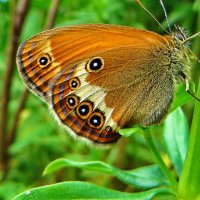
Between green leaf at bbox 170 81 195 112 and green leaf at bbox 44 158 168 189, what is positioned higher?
green leaf at bbox 170 81 195 112

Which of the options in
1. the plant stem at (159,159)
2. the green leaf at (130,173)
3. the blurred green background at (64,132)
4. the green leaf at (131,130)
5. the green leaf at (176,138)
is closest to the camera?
the green leaf at (131,130)

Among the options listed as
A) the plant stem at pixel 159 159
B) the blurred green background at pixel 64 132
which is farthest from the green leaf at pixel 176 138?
the blurred green background at pixel 64 132

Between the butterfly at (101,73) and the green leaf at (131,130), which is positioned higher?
the butterfly at (101,73)

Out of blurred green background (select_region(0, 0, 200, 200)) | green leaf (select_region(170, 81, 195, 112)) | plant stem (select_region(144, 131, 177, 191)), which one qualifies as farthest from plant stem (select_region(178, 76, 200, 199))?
blurred green background (select_region(0, 0, 200, 200))

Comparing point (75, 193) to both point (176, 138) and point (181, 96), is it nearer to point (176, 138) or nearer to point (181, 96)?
point (181, 96)

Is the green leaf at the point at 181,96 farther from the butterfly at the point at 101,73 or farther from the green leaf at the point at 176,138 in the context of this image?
the green leaf at the point at 176,138

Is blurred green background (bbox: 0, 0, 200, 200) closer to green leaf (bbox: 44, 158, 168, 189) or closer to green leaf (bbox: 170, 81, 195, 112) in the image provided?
green leaf (bbox: 44, 158, 168, 189)

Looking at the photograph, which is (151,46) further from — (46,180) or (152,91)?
(46,180)
